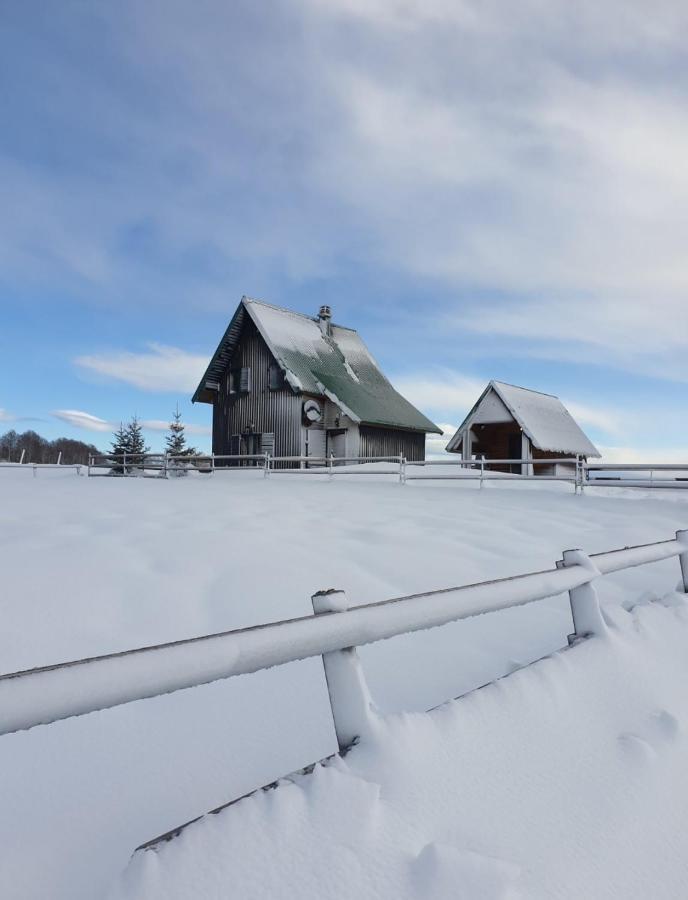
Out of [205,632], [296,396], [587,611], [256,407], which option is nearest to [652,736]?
[587,611]

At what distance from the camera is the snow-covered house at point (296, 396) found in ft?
84.7

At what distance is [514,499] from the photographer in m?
13.4

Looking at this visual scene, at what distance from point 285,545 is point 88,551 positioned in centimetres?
196

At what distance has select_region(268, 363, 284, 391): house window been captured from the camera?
84.9 ft

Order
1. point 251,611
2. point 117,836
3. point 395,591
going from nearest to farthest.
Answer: point 117,836
point 251,611
point 395,591

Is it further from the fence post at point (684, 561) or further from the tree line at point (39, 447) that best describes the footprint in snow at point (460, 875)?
the tree line at point (39, 447)

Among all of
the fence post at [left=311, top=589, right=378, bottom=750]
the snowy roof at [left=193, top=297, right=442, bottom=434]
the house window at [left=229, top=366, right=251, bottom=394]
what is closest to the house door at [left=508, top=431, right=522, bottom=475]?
the snowy roof at [left=193, top=297, right=442, bottom=434]

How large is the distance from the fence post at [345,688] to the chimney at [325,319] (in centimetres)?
2933

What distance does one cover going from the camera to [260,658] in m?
1.61

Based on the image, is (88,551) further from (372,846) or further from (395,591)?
(372,846)

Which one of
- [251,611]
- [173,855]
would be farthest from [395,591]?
[173,855]

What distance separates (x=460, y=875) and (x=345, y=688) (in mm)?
591

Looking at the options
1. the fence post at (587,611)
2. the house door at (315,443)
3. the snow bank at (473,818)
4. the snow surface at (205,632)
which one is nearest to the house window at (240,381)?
the house door at (315,443)

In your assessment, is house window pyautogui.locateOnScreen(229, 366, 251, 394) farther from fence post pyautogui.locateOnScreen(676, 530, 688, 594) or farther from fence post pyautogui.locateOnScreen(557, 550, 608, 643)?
fence post pyautogui.locateOnScreen(557, 550, 608, 643)
